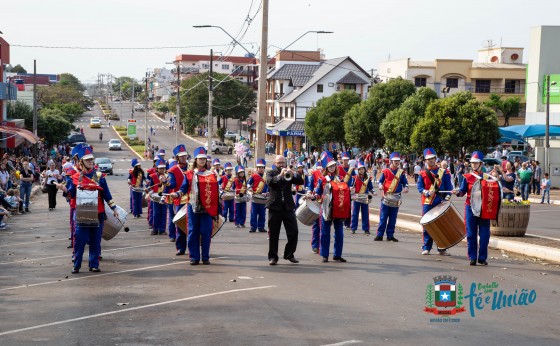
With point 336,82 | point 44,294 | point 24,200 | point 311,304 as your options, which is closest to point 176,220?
point 44,294

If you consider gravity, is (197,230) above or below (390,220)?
above

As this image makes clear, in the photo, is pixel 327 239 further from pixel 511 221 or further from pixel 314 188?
pixel 511 221

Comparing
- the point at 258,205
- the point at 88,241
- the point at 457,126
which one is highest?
the point at 457,126

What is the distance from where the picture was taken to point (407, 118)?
5572 centimetres

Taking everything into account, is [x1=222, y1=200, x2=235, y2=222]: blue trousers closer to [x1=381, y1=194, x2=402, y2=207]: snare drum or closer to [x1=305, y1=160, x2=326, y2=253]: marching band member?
[x1=381, y1=194, x2=402, y2=207]: snare drum

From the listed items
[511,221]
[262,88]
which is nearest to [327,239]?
[511,221]

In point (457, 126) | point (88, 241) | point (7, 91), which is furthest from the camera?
point (7, 91)

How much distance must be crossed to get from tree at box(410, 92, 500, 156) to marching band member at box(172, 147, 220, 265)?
38127mm

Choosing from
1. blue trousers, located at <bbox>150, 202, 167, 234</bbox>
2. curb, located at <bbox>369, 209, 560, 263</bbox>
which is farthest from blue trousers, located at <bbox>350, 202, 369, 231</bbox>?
blue trousers, located at <bbox>150, 202, 167, 234</bbox>

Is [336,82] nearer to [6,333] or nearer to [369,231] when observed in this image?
[369,231]

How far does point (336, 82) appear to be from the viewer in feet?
297

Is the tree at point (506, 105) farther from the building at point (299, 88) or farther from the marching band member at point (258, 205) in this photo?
the marching band member at point (258, 205)

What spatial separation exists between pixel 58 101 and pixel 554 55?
291ft

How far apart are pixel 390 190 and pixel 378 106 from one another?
45.9 meters
